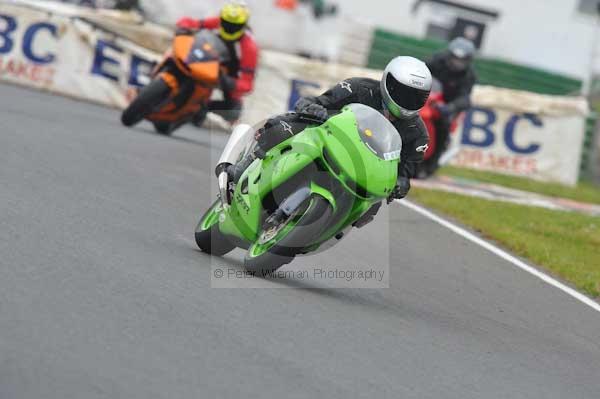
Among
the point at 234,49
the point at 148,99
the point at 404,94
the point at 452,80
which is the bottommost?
the point at 452,80

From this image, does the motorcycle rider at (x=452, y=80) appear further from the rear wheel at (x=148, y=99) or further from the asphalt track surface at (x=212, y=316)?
the asphalt track surface at (x=212, y=316)

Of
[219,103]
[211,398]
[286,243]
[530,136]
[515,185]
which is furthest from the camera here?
[530,136]

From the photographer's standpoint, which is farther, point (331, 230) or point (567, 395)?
point (331, 230)

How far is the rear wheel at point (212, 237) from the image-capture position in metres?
9.00

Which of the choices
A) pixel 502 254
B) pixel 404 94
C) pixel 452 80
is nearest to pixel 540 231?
pixel 502 254

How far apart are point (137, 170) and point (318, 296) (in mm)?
4710

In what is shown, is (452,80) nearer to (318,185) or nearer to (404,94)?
(404,94)

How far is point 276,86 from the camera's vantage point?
70.6 feet

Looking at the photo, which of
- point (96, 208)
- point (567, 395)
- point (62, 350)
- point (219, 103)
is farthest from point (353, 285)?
point (219, 103)

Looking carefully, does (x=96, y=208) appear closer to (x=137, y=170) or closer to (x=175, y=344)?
(x=137, y=170)

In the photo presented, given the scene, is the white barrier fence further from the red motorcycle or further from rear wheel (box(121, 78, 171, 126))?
rear wheel (box(121, 78, 171, 126))

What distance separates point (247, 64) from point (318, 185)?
8886 mm

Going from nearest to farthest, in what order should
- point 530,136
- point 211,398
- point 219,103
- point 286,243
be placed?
point 211,398, point 286,243, point 219,103, point 530,136

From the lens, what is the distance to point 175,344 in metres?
6.19
